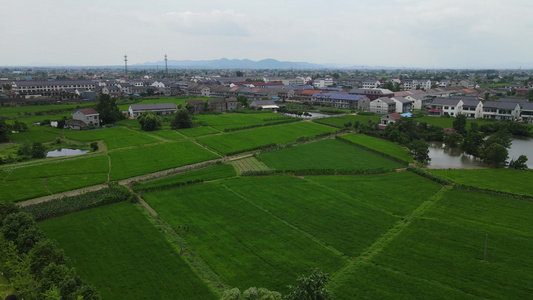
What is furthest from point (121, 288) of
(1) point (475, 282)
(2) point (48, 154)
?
(2) point (48, 154)

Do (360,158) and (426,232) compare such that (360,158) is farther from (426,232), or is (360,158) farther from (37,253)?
(37,253)

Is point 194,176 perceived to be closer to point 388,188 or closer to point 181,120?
point 388,188

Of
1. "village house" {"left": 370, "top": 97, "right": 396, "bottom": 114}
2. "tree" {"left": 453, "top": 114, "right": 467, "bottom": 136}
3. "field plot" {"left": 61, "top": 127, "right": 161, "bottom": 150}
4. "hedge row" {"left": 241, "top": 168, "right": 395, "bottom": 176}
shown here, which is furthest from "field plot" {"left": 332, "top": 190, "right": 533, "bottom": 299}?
"village house" {"left": 370, "top": 97, "right": 396, "bottom": 114}

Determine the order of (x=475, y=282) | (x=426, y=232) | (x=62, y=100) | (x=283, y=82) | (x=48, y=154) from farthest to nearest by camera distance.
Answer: (x=283, y=82) → (x=62, y=100) → (x=48, y=154) → (x=426, y=232) → (x=475, y=282)

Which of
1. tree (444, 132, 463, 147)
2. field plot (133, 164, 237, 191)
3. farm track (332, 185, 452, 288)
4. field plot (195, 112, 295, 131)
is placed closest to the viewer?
farm track (332, 185, 452, 288)

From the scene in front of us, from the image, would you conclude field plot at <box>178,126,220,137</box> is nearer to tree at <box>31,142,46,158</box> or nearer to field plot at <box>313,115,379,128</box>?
tree at <box>31,142,46,158</box>

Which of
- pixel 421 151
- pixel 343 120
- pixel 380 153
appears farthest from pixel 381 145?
pixel 343 120
